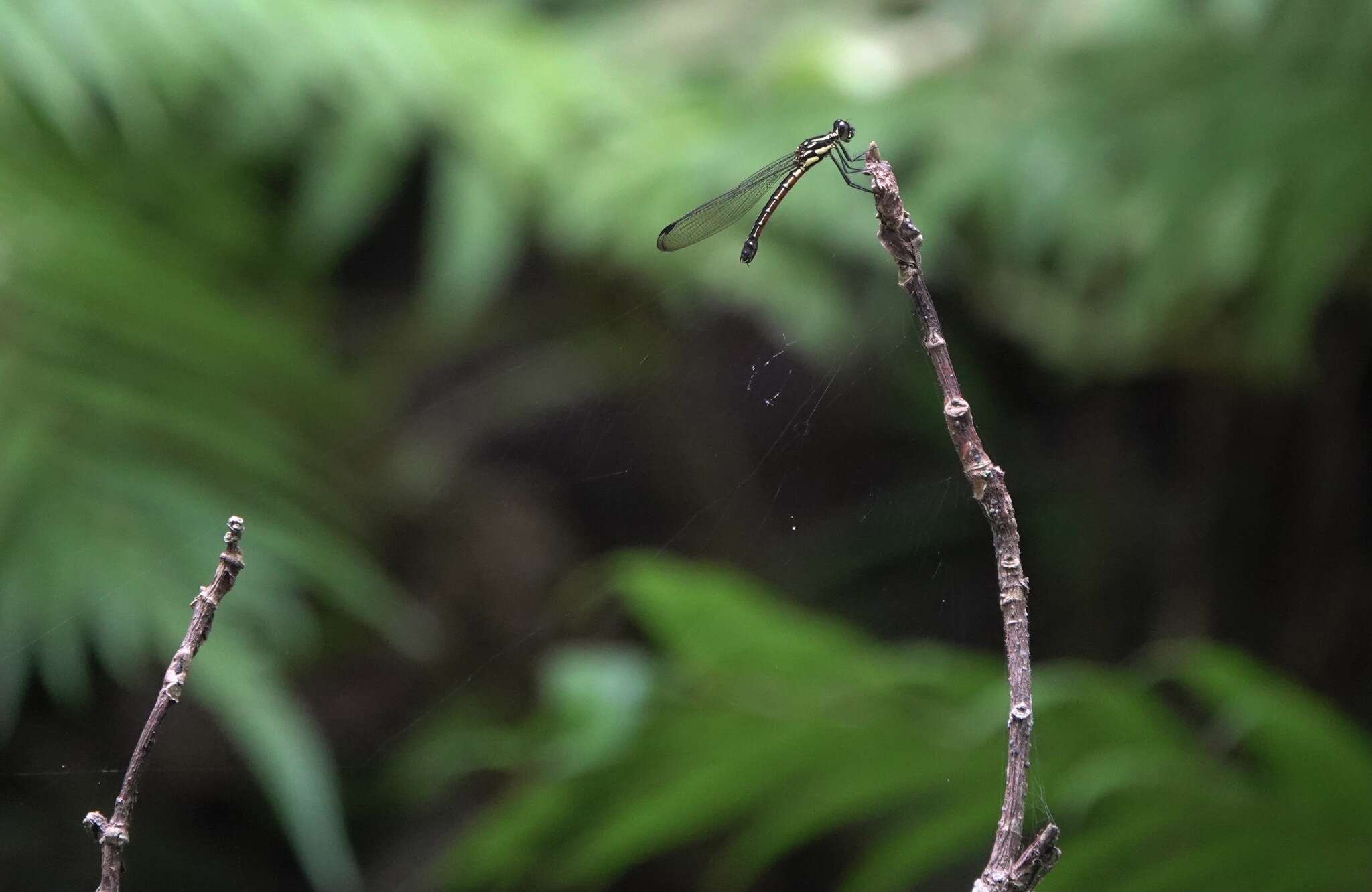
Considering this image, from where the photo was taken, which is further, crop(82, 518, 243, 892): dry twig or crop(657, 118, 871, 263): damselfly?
crop(657, 118, 871, 263): damselfly

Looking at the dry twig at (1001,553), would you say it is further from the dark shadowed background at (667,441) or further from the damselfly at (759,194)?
the dark shadowed background at (667,441)

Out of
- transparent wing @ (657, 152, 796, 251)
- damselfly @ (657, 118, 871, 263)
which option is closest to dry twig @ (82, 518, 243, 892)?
damselfly @ (657, 118, 871, 263)

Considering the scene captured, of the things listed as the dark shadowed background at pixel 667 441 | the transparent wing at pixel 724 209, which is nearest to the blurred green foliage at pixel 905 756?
the dark shadowed background at pixel 667 441

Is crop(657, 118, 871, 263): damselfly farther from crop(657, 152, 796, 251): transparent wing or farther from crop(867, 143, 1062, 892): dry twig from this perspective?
crop(867, 143, 1062, 892): dry twig

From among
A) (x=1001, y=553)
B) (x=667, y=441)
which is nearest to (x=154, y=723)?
(x=1001, y=553)

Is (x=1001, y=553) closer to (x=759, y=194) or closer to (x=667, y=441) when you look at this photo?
(x=759, y=194)

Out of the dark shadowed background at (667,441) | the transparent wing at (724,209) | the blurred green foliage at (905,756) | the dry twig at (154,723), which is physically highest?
the dark shadowed background at (667,441)
